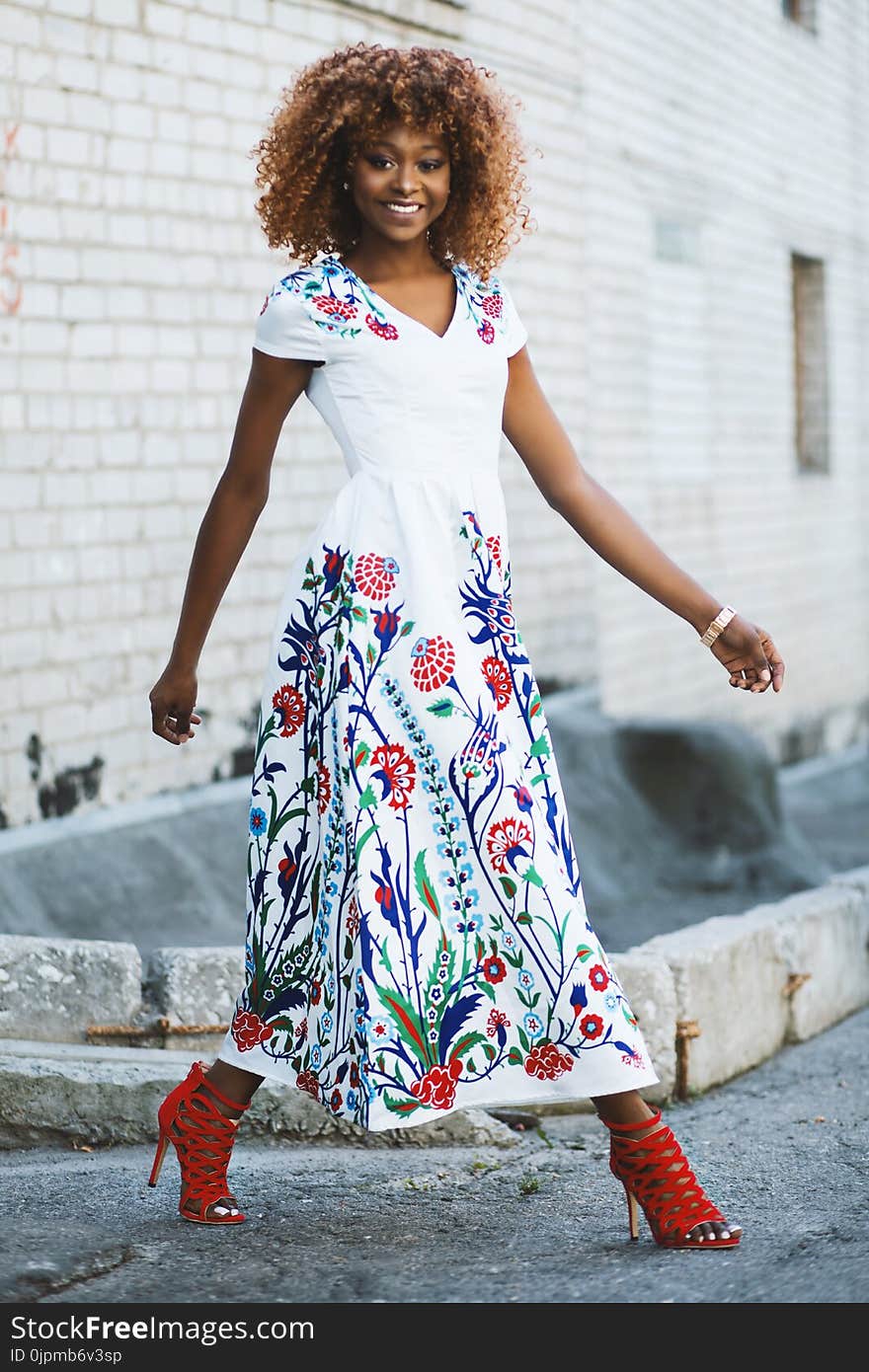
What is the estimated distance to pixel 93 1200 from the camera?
132 inches


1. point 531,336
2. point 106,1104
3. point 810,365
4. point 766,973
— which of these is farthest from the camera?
point 810,365

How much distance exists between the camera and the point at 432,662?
2953 millimetres

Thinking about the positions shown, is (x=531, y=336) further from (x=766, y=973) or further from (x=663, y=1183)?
(x=663, y=1183)

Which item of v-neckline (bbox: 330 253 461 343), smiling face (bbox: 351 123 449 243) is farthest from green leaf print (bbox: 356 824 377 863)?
smiling face (bbox: 351 123 449 243)

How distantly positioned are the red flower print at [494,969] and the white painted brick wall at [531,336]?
10.0 ft

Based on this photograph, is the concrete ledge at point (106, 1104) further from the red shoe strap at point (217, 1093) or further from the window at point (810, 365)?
the window at point (810, 365)

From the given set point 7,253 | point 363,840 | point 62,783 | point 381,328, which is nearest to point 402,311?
point 381,328

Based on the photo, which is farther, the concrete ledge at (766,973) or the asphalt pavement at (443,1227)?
the concrete ledge at (766,973)

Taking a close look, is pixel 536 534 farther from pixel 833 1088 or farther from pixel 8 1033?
pixel 8 1033

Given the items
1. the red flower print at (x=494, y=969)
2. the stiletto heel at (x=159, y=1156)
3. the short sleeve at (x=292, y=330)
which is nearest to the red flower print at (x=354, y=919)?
the red flower print at (x=494, y=969)

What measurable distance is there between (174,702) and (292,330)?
0.69 meters

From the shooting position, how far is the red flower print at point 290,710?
306 centimetres

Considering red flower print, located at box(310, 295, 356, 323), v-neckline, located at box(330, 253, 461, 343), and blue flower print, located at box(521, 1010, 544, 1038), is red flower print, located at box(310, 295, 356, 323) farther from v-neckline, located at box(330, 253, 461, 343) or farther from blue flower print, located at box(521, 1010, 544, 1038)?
blue flower print, located at box(521, 1010, 544, 1038)

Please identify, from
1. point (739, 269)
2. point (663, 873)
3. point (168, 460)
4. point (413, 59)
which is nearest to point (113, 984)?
point (413, 59)
